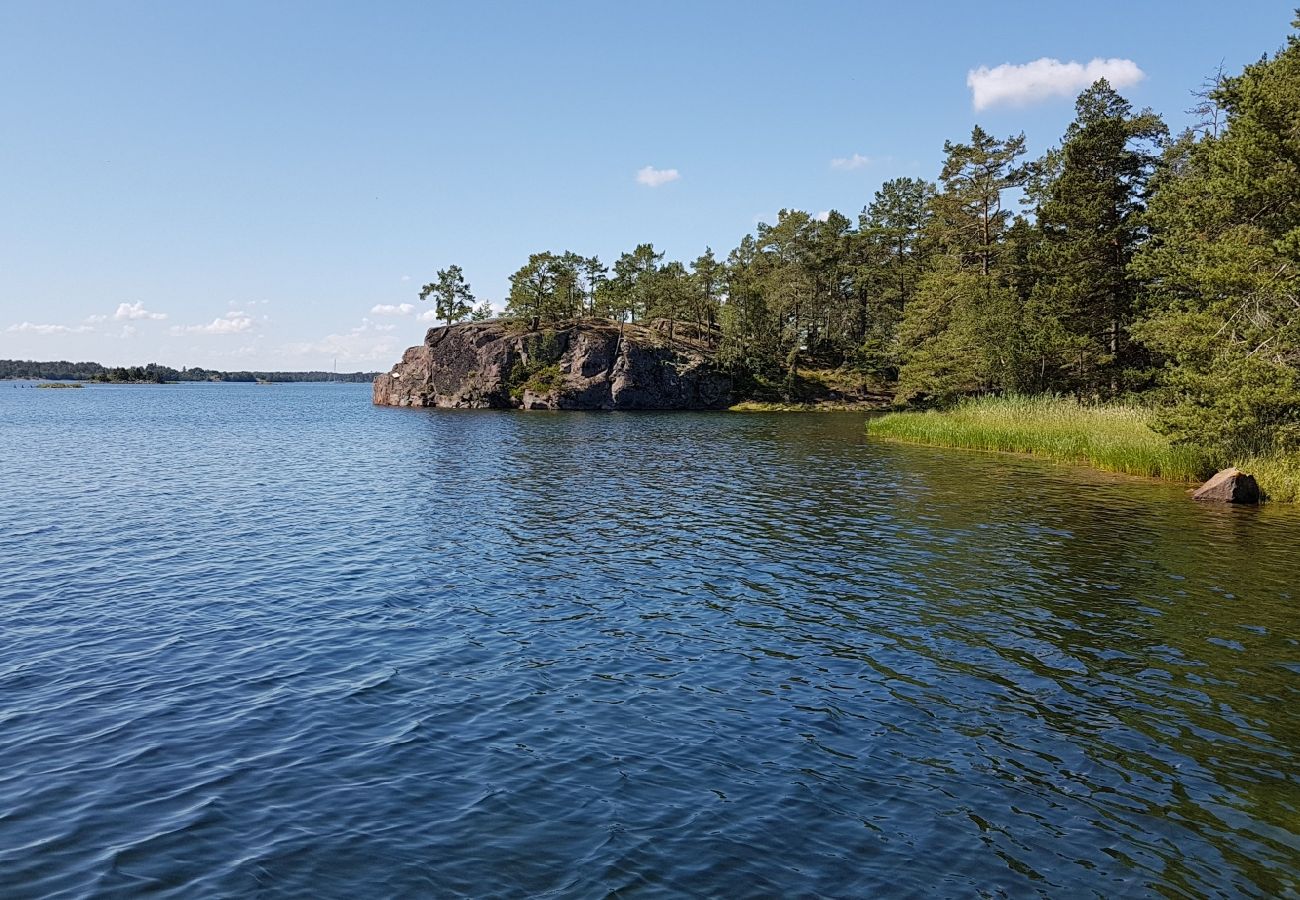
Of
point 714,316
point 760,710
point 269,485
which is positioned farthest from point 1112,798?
point 714,316

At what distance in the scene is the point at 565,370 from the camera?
120 metres

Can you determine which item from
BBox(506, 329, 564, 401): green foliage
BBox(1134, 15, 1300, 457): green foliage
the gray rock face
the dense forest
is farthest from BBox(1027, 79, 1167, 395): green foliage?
BBox(506, 329, 564, 401): green foliage

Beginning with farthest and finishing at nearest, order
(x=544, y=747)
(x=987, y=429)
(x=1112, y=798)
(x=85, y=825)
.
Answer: (x=987, y=429), (x=544, y=747), (x=1112, y=798), (x=85, y=825)

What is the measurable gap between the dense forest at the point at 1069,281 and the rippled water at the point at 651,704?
356 inches

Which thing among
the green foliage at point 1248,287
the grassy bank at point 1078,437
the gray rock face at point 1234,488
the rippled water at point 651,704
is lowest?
the rippled water at point 651,704

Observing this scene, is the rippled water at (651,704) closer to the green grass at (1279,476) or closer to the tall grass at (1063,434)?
the green grass at (1279,476)

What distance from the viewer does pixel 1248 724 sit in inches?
504

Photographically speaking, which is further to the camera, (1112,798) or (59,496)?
(59,496)

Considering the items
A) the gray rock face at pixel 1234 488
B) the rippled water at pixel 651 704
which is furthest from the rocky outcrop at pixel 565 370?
the gray rock face at pixel 1234 488

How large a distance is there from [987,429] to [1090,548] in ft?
101

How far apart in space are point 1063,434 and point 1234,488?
15667 mm

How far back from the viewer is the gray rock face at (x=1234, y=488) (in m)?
32.5

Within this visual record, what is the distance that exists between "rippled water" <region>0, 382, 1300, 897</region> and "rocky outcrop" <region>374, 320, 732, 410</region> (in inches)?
3388

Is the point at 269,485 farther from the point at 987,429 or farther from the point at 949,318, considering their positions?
the point at 949,318
